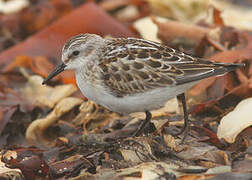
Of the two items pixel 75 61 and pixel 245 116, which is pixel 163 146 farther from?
pixel 75 61

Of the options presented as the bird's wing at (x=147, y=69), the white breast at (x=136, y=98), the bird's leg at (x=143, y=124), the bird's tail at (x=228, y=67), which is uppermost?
the bird's tail at (x=228, y=67)

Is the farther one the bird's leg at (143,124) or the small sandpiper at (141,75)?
the bird's leg at (143,124)

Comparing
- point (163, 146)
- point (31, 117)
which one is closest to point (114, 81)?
point (163, 146)

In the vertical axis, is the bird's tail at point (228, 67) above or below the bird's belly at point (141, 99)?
above

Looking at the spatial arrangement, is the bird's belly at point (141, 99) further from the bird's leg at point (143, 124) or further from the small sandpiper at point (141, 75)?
the bird's leg at point (143, 124)

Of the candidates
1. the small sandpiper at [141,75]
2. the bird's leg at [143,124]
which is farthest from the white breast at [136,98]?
the bird's leg at [143,124]

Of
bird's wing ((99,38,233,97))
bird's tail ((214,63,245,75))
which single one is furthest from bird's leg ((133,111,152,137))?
bird's tail ((214,63,245,75))

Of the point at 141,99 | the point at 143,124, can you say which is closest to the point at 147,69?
the point at 141,99

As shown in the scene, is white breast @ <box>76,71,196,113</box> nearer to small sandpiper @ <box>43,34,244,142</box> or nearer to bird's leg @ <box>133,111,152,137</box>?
small sandpiper @ <box>43,34,244,142</box>

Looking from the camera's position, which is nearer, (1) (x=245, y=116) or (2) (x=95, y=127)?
(1) (x=245, y=116)
